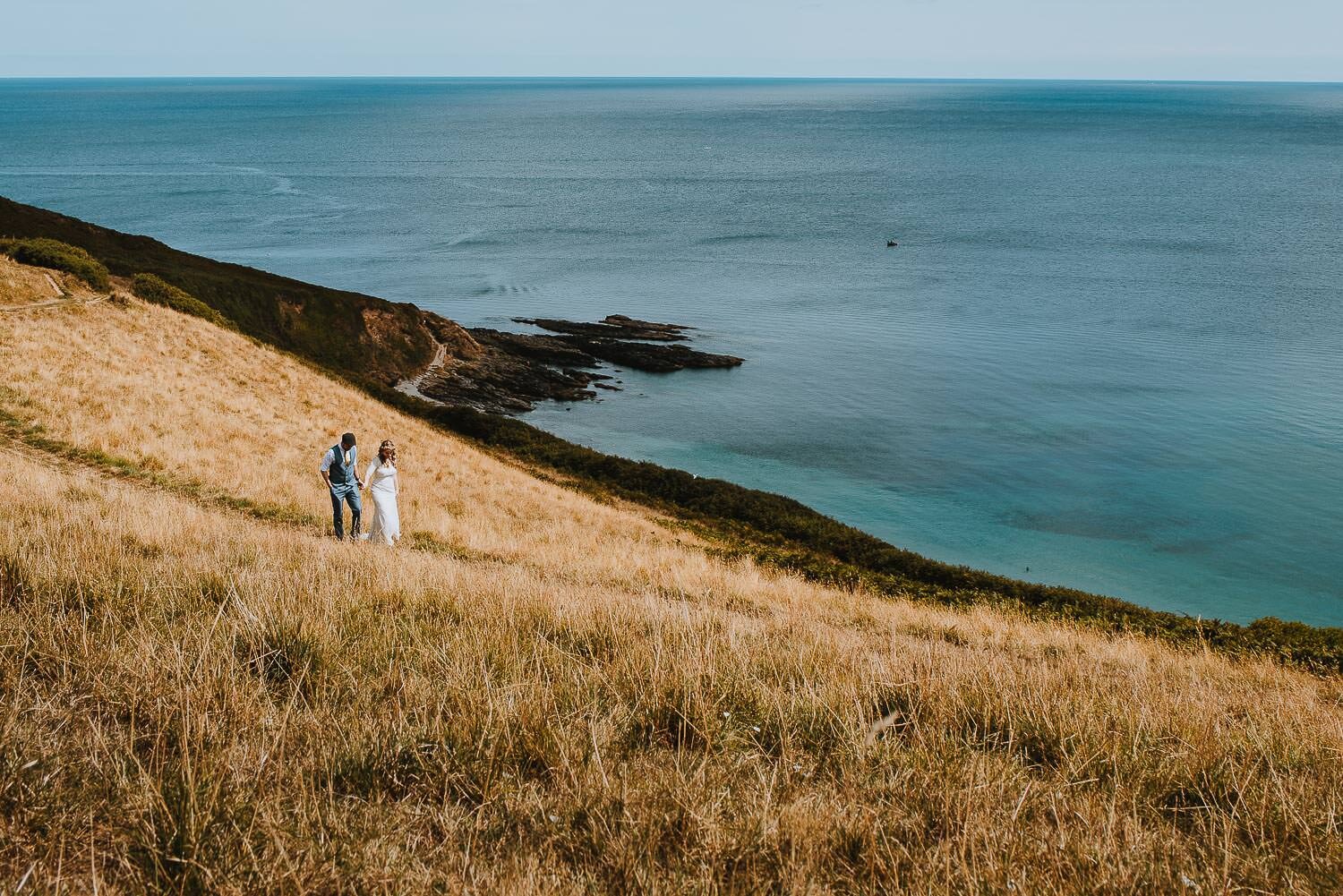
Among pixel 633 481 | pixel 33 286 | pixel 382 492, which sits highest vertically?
pixel 33 286

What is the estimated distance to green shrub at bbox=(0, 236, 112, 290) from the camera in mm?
32125

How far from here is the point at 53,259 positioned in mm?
32281

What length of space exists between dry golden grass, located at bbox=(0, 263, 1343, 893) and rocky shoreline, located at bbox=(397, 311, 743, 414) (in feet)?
126

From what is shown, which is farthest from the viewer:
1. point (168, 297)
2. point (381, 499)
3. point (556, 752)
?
point (168, 297)

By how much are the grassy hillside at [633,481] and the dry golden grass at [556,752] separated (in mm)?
9693

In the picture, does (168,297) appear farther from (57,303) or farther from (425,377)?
(425,377)

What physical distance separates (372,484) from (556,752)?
9.97m

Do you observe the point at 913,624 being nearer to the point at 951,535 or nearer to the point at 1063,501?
the point at 951,535

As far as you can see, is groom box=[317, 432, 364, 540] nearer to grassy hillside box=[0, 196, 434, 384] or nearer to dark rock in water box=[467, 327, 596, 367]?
grassy hillside box=[0, 196, 434, 384]

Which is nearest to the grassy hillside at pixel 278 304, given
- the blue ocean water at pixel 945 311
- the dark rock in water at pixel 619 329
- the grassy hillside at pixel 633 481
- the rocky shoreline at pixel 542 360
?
the grassy hillside at pixel 633 481

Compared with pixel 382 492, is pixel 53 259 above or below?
above

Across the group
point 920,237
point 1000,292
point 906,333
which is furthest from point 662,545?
point 920,237

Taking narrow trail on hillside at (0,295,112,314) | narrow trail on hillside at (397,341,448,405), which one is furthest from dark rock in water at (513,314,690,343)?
narrow trail on hillside at (0,295,112,314)

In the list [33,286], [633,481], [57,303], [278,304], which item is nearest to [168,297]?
[33,286]
